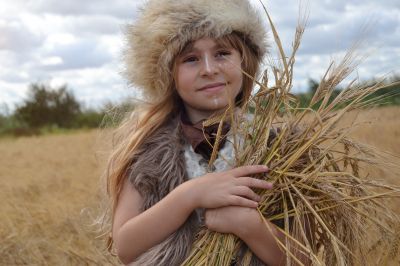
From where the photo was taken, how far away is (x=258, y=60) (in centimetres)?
234

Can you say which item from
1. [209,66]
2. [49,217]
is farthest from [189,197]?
[49,217]

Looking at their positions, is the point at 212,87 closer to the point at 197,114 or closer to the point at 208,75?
the point at 208,75

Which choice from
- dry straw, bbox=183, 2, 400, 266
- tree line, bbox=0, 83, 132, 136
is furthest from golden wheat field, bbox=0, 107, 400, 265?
tree line, bbox=0, 83, 132, 136

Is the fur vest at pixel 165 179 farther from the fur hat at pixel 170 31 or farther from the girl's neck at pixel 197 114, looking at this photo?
the fur hat at pixel 170 31

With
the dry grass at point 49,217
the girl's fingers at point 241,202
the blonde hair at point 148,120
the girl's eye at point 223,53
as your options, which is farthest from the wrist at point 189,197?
the dry grass at point 49,217

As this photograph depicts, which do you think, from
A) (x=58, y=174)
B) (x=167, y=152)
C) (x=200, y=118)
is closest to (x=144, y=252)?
(x=167, y=152)

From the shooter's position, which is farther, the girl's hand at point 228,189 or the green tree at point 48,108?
the green tree at point 48,108

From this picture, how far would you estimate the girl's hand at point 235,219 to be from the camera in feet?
5.92

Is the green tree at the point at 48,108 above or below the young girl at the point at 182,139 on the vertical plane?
below

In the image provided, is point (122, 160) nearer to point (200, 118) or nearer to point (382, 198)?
point (200, 118)

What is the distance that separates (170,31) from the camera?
2.18 metres

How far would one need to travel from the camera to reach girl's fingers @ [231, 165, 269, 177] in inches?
71.4

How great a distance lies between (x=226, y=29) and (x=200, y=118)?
321 millimetres

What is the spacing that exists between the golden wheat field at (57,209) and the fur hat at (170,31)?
48cm
